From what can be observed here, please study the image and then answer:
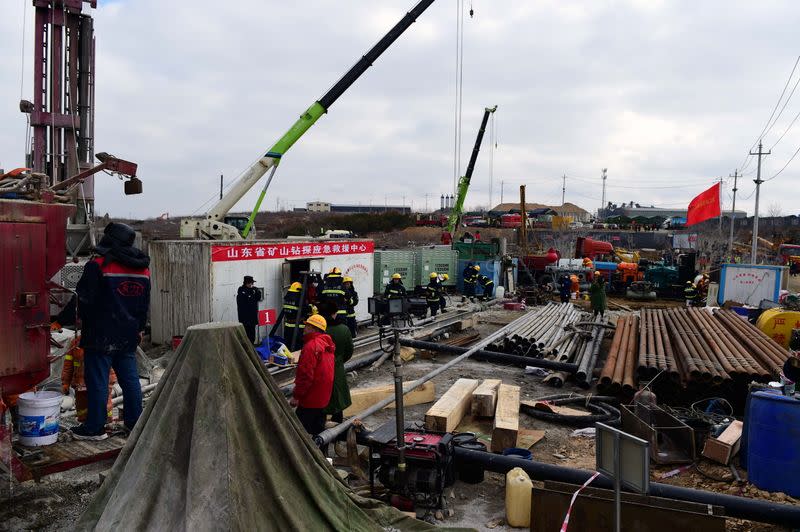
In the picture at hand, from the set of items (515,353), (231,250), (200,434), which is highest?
(231,250)

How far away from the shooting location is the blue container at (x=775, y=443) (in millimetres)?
6043

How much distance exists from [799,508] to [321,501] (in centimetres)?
421

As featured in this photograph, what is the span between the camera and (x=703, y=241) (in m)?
45.7

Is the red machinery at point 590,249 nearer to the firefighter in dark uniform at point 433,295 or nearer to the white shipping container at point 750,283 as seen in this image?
the white shipping container at point 750,283

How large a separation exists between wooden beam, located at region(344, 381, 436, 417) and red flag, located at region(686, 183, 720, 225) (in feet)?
67.5

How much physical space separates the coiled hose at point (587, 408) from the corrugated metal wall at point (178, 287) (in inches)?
280

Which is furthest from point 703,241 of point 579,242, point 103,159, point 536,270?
point 103,159

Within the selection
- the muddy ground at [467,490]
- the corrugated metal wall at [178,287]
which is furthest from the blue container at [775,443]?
the corrugated metal wall at [178,287]

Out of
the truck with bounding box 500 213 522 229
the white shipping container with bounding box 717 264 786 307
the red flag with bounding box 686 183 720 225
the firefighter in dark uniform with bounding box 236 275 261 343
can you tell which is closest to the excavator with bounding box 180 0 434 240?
the firefighter in dark uniform with bounding box 236 275 261 343

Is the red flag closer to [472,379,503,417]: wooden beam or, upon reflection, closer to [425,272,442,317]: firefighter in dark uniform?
[425,272,442,317]: firefighter in dark uniform

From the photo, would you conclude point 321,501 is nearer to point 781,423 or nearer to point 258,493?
point 258,493

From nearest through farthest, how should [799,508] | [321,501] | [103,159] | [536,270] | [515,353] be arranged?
1. [321,501]
2. [799,508]
3. [103,159]
4. [515,353]
5. [536,270]

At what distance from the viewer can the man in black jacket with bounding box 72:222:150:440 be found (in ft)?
19.0

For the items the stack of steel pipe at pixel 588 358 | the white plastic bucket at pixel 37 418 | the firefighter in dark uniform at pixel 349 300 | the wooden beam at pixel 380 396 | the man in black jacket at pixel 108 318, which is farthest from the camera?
the firefighter in dark uniform at pixel 349 300
